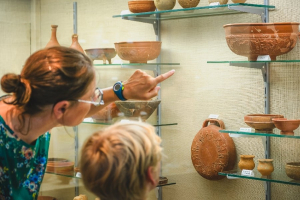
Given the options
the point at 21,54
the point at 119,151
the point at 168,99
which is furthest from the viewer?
the point at 21,54

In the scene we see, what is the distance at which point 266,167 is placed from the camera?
2621 mm

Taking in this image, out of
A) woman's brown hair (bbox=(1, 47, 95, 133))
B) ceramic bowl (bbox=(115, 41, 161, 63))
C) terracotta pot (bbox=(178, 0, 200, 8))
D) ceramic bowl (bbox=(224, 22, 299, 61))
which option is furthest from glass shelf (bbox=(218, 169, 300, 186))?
woman's brown hair (bbox=(1, 47, 95, 133))

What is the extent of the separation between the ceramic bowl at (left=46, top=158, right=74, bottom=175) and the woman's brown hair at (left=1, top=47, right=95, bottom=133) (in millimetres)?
A: 2072

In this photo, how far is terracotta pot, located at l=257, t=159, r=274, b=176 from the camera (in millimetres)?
2618

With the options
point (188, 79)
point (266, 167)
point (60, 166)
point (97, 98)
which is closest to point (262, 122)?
point (266, 167)

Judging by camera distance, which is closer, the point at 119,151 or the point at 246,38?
the point at 119,151

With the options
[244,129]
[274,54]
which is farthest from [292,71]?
[244,129]

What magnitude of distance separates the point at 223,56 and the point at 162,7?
478mm

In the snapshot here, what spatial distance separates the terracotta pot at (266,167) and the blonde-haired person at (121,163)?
53.2 inches

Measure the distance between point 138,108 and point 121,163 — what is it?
177cm

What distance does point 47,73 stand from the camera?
1550mm

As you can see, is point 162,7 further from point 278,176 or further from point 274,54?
point 278,176

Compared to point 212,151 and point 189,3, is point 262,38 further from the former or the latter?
point 212,151

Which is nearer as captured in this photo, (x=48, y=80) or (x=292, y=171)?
(x=48, y=80)
